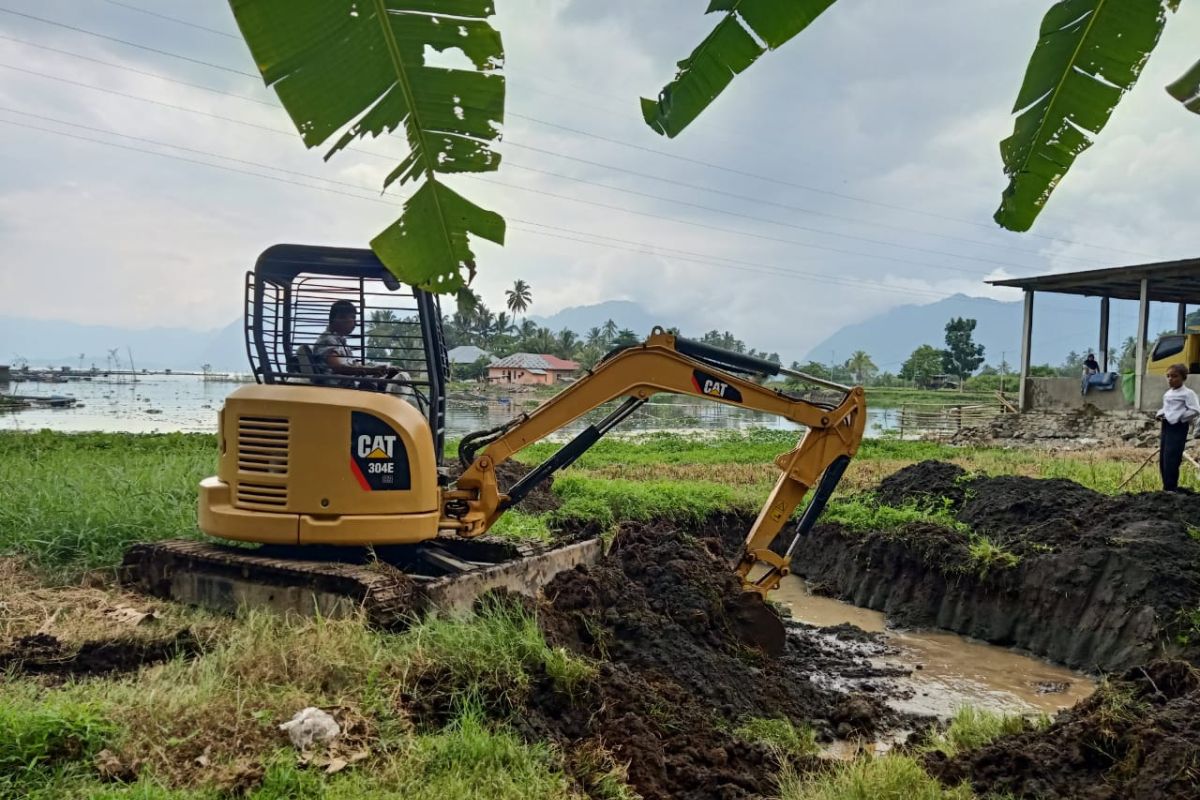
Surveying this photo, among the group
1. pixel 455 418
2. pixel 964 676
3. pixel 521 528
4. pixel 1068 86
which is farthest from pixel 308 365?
pixel 455 418

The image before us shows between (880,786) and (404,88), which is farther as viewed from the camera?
(880,786)

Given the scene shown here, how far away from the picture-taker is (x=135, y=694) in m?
3.79

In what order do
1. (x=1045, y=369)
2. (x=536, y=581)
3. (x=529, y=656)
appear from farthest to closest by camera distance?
(x=1045, y=369)
(x=536, y=581)
(x=529, y=656)

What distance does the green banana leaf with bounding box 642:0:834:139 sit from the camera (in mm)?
1381

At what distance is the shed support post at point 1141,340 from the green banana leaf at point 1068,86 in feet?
66.1

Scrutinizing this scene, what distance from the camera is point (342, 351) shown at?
213 inches

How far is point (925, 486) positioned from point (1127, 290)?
13.5 meters

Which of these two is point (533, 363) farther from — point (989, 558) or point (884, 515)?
point (989, 558)

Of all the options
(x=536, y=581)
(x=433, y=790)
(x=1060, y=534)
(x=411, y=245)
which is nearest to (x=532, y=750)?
Result: (x=433, y=790)

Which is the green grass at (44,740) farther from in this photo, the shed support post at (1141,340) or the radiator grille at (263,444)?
the shed support post at (1141,340)

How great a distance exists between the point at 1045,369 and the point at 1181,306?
30.3 m

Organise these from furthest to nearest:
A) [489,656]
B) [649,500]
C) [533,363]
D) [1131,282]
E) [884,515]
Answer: [533,363] → [1131,282] → [649,500] → [884,515] → [489,656]

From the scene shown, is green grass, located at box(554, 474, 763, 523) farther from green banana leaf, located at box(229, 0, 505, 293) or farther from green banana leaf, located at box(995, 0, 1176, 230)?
green banana leaf, located at box(229, 0, 505, 293)

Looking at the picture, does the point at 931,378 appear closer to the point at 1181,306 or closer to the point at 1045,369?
the point at 1045,369
